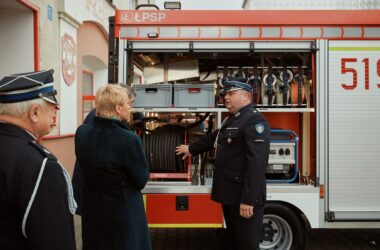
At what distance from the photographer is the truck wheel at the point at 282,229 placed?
4715mm

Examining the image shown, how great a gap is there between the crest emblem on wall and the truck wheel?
200 inches

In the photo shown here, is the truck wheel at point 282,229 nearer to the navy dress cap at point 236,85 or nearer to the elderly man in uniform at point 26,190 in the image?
the navy dress cap at point 236,85

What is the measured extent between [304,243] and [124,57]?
2.81 metres

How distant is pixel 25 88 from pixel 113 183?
1384 millimetres

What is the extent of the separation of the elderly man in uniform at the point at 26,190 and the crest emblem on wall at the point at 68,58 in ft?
22.3

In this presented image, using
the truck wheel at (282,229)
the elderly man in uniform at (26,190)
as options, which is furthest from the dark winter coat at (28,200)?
the truck wheel at (282,229)

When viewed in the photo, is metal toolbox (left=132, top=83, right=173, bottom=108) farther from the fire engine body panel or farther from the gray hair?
the gray hair

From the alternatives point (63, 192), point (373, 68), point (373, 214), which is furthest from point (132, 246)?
point (373, 68)

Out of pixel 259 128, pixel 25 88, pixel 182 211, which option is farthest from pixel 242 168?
pixel 25 88

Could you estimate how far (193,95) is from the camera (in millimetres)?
4816

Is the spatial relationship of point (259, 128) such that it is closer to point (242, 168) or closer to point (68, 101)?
point (242, 168)

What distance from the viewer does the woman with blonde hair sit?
2908 millimetres

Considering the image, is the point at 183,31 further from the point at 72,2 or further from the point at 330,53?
the point at 72,2

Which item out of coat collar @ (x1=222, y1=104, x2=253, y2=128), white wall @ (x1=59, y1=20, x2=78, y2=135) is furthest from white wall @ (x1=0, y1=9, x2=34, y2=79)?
coat collar @ (x1=222, y1=104, x2=253, y2=128)
